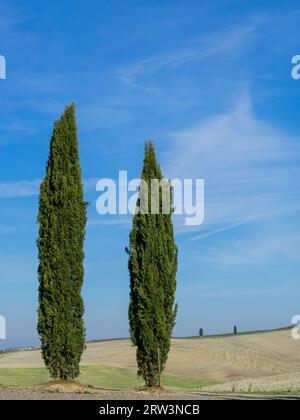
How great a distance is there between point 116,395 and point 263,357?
38.5m

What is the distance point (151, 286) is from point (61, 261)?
12.6ft

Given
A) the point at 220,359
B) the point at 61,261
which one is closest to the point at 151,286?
the point at 61,261

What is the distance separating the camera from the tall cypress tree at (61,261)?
27156mm

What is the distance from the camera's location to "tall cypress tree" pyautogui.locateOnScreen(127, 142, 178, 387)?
28062mm

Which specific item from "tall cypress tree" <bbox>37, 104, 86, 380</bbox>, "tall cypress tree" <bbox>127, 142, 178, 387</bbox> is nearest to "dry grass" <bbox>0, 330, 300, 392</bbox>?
"tall cypress tree" <bbox>127, 142, 178, 387</bbox>

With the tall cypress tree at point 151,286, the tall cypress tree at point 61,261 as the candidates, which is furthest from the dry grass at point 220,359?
the tall cypress tree at point 61,261

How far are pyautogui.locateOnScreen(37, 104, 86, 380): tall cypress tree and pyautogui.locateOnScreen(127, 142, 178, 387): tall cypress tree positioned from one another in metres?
2.34

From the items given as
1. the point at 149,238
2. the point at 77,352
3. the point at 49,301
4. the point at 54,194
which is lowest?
the point at 77,352

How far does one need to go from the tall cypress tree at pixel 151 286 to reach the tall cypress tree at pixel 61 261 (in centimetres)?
234

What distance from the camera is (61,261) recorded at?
→ 2744cm

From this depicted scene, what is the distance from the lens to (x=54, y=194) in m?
28.4
